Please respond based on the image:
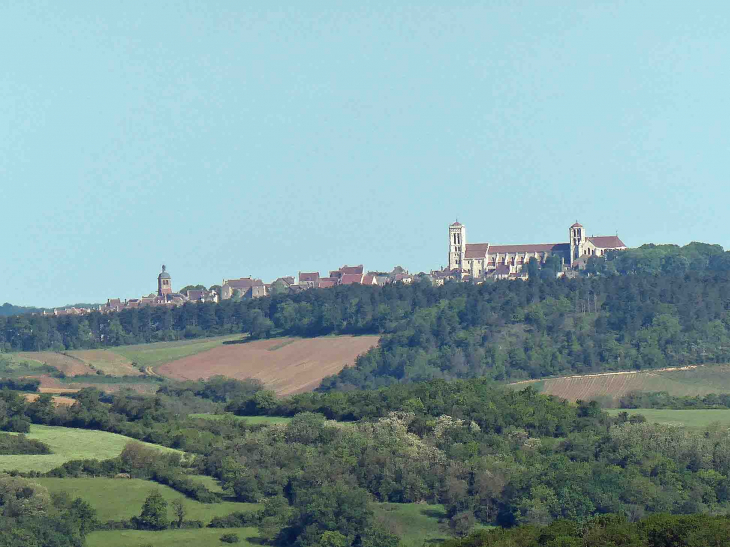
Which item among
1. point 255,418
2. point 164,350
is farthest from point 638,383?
point 164,350

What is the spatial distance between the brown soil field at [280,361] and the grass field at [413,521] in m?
49.8

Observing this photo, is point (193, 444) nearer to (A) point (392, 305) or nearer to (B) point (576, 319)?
(B) point (576, 319)

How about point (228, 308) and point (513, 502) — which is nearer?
point (513, 502)

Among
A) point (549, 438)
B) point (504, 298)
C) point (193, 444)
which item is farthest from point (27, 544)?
point (504, 298)

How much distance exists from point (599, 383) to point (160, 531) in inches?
2128

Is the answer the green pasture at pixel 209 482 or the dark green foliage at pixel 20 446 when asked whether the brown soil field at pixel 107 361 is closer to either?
the dark green foliage at pixel 20 446

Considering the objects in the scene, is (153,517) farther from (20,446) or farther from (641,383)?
(641,383)

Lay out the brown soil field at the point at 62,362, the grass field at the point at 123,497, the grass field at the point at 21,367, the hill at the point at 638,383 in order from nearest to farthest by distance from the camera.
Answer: the grass field at the point at 123,497
the hill at the point at 638,383
the grass field at the point at 21,367
the brown soil field at the point at 62,362

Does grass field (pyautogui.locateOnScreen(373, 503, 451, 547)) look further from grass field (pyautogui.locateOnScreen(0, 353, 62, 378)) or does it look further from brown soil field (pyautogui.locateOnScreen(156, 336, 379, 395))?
grass field (pyautogui.locateOnScreen(0, 353, 62, 378))

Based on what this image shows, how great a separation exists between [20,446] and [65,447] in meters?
2.23

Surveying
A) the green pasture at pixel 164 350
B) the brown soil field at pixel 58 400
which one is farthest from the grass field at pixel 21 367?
the brown soil field at pixel 58 400

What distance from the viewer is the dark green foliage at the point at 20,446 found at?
79.3 metres

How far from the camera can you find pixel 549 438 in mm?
81000

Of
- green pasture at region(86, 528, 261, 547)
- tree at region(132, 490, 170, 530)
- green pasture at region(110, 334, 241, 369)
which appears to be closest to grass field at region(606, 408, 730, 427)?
green pasture at region(86, 528, 261, 547)
